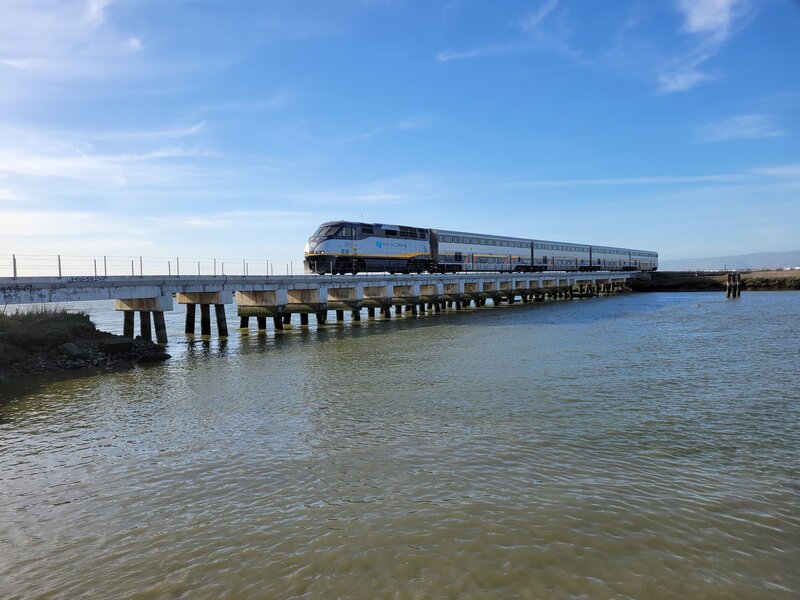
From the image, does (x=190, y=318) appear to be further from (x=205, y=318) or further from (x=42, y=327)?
(x=42, y=327)

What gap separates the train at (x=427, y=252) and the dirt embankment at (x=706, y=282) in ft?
43.5

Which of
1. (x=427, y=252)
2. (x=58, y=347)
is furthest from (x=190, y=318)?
(x=427, y=252)

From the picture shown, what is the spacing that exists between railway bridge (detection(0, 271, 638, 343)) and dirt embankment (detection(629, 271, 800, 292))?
3801 cm

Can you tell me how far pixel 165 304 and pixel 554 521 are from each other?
78.4ft

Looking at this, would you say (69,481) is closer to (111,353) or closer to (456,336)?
(111,353)

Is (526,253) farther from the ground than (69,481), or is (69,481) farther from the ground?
(526,253)

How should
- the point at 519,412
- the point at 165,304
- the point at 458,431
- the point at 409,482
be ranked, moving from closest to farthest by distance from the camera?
the point at 409,482, the point at 458,431, the point at 519,412, the point at 165,304

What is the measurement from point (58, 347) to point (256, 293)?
13734mm

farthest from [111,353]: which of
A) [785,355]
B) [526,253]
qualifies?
[526,253]

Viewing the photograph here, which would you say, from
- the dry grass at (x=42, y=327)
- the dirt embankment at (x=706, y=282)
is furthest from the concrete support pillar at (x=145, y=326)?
the dirt embankment at (x=706, y=282)

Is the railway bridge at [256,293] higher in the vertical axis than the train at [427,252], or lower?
lower

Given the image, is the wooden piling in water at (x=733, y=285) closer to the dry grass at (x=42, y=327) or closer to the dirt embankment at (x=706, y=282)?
the dirt embankment at (x=706, y=282)

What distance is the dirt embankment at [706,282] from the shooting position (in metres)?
79.0

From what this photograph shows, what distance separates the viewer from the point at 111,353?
21.2m
